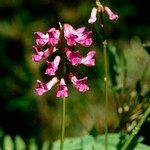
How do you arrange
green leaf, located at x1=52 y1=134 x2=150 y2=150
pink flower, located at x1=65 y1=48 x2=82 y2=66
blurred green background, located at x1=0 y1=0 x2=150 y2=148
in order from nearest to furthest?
pink flower, located at x1=65 y1=48 x2=82 y2=66 → green leaf, located at x1=52 y1=134 x2=150 y2=150 → blurred green background, located at x1=0 y1=0 x2=150 y2=148

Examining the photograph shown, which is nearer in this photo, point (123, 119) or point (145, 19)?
point (123, 119)

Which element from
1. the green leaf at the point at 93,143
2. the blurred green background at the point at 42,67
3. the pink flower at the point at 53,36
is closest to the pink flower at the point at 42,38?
the pink flower at the point at 53,36

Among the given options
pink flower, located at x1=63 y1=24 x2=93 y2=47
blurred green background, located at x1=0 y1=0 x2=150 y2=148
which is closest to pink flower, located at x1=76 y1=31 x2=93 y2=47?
pink flower, located at x1=63 y1=24 x2=93 y2=47

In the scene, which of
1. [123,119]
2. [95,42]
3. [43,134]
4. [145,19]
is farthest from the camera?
[145,19]

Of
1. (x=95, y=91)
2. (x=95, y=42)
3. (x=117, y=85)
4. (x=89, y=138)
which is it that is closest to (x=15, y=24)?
(x=95, y=42)

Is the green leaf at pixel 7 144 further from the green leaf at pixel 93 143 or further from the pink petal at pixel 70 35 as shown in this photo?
the pink petal at pixel 70 35

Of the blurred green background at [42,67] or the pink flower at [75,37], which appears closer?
the pink flower at [75,37]

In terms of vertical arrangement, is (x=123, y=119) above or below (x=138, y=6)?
below

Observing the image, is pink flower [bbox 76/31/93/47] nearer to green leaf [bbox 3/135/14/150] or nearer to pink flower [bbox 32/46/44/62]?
pink flower [bbox 32/46/44/62]

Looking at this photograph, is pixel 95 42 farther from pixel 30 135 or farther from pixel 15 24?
pixel 30 135
